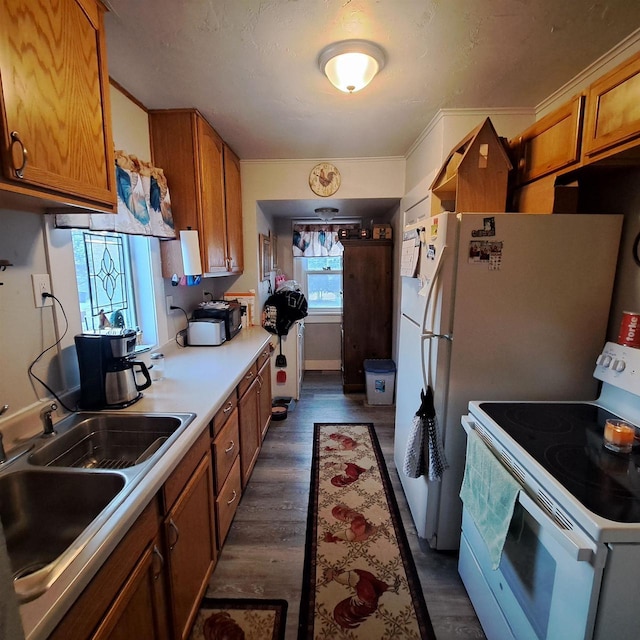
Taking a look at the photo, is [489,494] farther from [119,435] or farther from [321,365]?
[321,365]

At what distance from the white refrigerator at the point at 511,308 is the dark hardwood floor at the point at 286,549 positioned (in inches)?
16.9

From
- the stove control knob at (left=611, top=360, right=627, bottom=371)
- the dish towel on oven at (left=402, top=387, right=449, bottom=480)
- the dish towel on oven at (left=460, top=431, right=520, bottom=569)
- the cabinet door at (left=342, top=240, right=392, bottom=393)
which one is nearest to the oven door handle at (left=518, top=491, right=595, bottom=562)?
the dish towel on oven at (left=460, top=431, right=520, bottom=569)

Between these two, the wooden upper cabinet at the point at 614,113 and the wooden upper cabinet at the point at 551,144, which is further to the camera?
the wooden upper cabinet at the point at 551,144

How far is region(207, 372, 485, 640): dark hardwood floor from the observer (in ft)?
4.80

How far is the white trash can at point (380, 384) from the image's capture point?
3.50m

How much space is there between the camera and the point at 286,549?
1.76 metres

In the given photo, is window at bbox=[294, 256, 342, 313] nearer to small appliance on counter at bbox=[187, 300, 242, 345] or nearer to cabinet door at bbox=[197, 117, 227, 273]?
small appliance on counter at bbox=[187, 300, 242, 345]

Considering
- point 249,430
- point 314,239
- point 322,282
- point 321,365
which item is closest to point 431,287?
point 249,430

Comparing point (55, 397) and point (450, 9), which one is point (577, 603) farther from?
point (450, 9)

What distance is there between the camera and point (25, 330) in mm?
1255

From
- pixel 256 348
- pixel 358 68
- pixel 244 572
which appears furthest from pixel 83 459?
pixel 358 68

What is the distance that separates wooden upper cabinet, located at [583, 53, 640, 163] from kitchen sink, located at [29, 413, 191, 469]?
1851 millimetres

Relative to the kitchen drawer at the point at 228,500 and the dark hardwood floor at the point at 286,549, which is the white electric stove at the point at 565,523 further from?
the kitchen drawer at the point at 228,500

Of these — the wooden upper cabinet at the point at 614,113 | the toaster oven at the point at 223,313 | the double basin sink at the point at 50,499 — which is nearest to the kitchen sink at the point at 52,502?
the double basin sink at the point at 50,499
